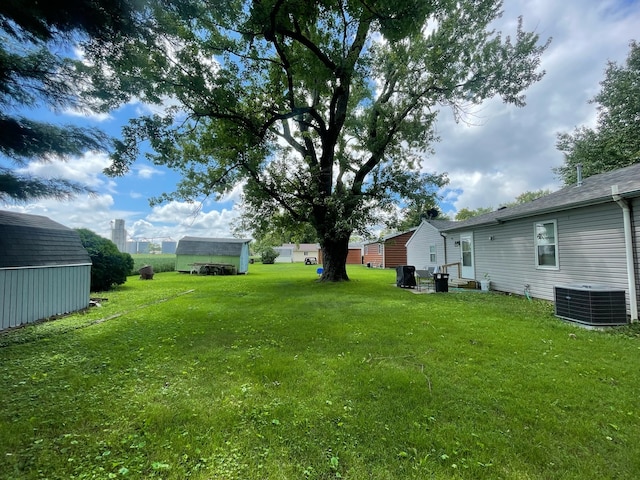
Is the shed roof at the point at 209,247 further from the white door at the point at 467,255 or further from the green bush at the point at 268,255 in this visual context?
the white door at the point at 467,255

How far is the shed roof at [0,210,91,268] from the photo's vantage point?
20.4 feet

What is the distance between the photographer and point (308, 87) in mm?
11078

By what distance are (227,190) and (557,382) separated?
44.6ft

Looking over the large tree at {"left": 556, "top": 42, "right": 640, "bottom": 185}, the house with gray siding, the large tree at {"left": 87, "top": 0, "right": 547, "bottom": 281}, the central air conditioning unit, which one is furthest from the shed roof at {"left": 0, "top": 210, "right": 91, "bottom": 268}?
the large tree at {"left": 556, "top": 42, "right": 640, "bottom": 185}

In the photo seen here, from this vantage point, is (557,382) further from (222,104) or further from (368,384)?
(222,104)

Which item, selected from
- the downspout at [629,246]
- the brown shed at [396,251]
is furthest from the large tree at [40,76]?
the brown shed at [396,251]

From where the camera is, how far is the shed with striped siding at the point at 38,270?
6168 millimetres

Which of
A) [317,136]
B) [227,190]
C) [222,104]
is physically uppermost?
[317,136]

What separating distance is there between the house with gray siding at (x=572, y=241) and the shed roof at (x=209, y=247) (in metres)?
18.7

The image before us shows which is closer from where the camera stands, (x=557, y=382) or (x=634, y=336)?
(x=557, y=382)

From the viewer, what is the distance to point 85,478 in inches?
77.3

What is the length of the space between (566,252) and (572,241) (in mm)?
373

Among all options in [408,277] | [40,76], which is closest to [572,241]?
[408,277]

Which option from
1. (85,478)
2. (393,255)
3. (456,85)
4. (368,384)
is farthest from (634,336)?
(393,255)
